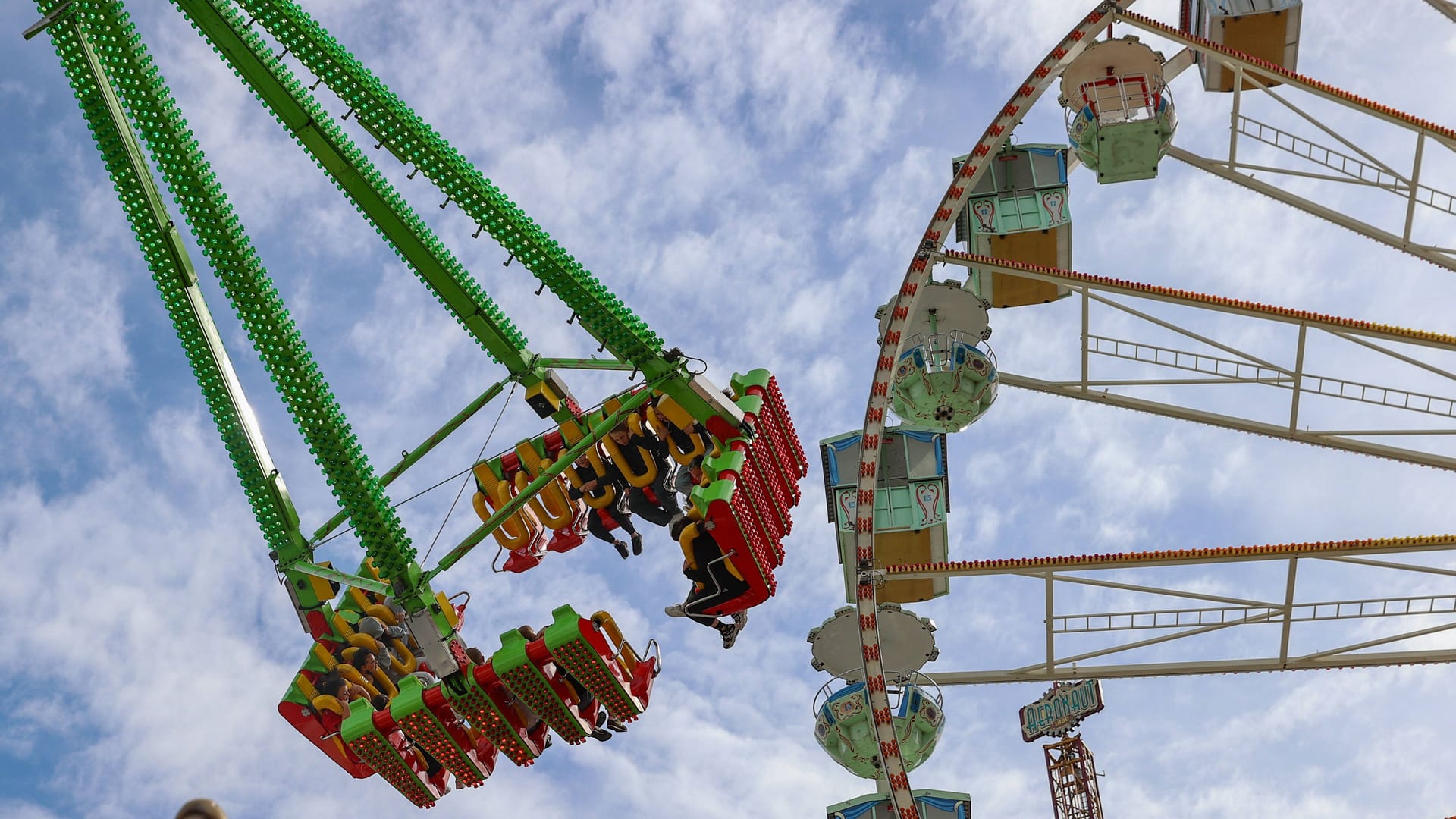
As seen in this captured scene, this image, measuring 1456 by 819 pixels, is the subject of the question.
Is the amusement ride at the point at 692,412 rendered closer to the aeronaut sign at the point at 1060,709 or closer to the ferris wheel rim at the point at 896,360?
the ferris wheel rim at the point at 896,360

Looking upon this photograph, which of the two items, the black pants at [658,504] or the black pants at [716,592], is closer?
the black pants at [716,592]

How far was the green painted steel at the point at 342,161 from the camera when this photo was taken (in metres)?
18.6

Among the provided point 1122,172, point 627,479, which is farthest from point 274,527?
point 1122,172

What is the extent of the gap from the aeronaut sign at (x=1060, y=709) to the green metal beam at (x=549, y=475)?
14.4 meters

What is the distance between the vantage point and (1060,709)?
1300 inches

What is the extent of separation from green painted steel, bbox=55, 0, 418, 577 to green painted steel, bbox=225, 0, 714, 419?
1390 millimetres

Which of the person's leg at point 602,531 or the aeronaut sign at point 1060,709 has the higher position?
the aeronaut sign at point 1060,709

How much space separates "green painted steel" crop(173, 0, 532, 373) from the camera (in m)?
18.6

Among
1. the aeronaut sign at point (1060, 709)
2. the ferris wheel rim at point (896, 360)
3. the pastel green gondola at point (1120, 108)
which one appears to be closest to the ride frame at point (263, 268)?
the ferris wheel rim at point (896, 360)

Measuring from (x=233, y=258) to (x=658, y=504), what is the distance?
551 centimetres

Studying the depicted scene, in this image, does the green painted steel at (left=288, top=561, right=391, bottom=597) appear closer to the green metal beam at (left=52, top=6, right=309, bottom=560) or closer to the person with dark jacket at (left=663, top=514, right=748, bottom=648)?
the green metal beam at (left=52, top=6, right=309, bottom=560)

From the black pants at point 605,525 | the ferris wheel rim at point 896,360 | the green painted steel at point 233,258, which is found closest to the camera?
the ferris wheel rim at point 896,360

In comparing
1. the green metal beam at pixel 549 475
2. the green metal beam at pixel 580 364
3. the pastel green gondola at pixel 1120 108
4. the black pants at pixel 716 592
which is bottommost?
the black pants at pixel 716 592

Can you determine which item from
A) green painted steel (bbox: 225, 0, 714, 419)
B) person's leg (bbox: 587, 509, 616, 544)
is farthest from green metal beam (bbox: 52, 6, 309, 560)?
person's leg (bbox: 587, 509, 616, 544)
